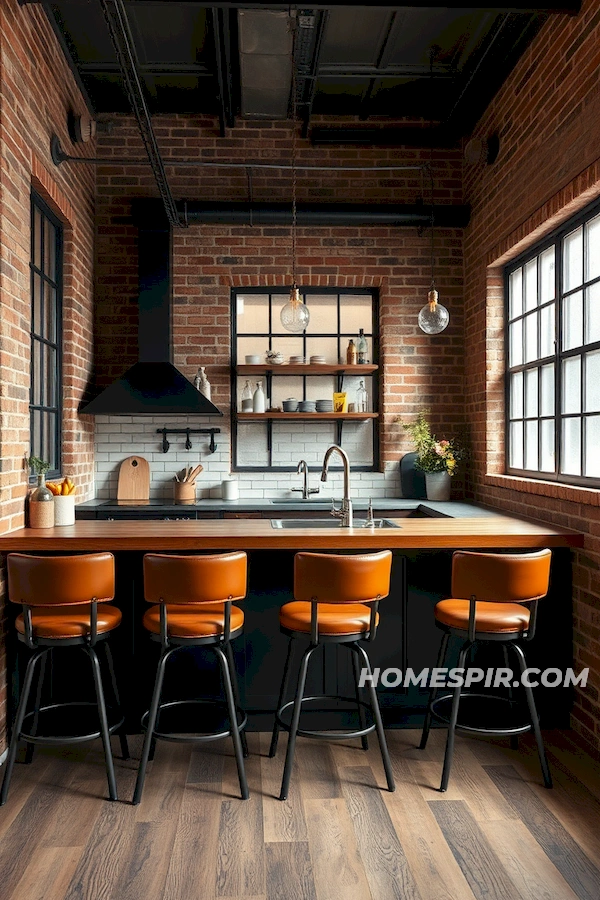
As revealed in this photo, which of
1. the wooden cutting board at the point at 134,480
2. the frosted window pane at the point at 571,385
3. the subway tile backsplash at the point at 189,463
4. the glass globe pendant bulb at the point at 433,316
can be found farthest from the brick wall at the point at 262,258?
the frosted window pane at the point at 571,385

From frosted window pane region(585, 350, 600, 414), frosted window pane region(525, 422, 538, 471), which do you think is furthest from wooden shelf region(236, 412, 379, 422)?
frosted window pane region(585, 350, 600, 414)

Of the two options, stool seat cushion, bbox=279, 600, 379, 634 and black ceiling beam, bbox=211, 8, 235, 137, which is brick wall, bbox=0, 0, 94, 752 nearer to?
black ceiling beam, bbox=211, 8, 235, 137

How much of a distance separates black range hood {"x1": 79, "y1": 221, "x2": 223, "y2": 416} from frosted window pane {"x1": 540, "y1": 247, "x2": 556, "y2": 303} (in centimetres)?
236

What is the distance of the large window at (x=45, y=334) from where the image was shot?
439cm

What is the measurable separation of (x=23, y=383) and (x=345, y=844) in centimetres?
265

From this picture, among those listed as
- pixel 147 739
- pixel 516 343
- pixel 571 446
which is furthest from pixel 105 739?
pixel 516 343

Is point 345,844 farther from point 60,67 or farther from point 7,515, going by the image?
point 60,67

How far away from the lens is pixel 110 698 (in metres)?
3.58

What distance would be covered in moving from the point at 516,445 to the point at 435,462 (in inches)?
28.0

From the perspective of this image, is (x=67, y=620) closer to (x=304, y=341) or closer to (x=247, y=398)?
(x=247, y=398)

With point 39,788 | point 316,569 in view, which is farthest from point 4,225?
point 39,788

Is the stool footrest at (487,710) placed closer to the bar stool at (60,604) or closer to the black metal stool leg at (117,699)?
the black metal stool leg at (117,699)

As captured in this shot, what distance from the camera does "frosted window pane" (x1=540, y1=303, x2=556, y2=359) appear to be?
14.2ft

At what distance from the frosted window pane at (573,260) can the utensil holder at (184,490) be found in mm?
3023
